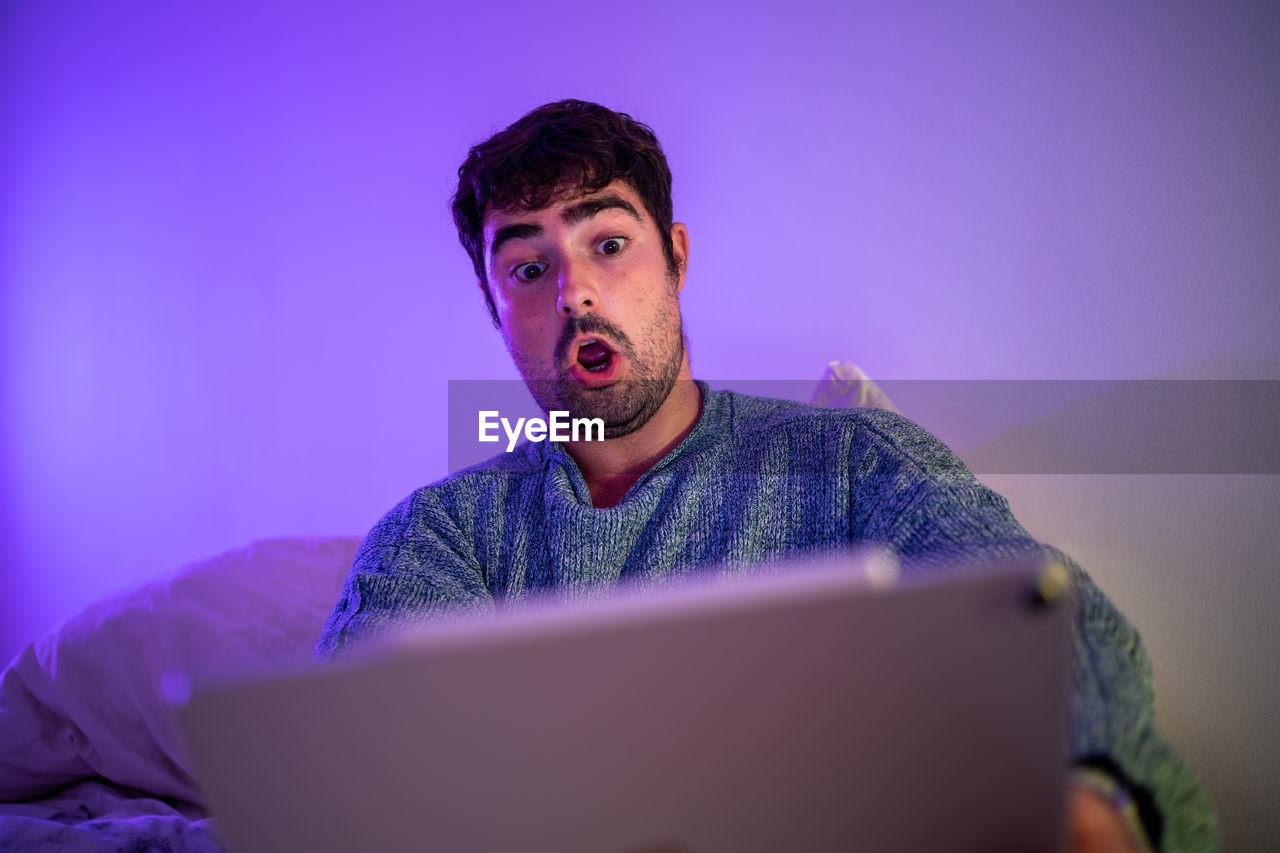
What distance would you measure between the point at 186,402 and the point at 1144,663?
2062mm

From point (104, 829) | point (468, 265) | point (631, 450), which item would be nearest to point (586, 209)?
point (631, 450)

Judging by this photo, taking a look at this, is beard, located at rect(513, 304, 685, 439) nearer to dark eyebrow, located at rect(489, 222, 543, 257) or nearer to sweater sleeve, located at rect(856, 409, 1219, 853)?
dark eyebrow, located at rect(489, 222, 543, 257)

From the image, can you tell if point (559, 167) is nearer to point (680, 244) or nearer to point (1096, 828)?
point (680, 244)

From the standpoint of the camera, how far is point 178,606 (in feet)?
4.20

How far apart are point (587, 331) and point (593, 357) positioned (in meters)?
0.04

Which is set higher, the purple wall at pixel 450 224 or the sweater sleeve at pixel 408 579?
the purple wall at pixel 450 224

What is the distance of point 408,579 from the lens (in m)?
0.95

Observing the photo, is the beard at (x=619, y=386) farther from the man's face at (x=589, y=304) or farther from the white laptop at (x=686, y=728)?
the white laptop at (x=686, y=728)

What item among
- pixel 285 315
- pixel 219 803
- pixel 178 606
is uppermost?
pixel 285 315

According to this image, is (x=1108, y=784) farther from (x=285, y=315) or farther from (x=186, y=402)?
(x=186, y=402)

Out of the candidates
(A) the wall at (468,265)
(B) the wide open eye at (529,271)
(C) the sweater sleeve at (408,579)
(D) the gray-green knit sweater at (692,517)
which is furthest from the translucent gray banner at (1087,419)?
(C) the sweater sleeve at (408,579)

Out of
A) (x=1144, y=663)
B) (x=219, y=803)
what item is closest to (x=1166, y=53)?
(x=1144, y=663)

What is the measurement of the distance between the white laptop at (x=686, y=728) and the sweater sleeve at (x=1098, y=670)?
8cm

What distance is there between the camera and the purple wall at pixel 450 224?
1.09m
